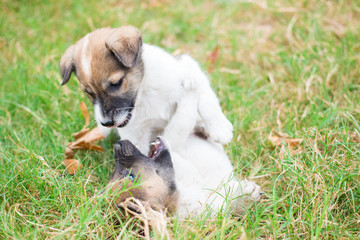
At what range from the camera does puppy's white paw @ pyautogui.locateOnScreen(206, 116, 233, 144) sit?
3.68 meters

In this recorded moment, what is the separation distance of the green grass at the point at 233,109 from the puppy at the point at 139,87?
0.49m

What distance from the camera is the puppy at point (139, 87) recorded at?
3.19m

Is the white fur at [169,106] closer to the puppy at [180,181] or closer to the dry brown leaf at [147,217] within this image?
the puppy at [180,181]

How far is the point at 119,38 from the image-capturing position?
3250mm

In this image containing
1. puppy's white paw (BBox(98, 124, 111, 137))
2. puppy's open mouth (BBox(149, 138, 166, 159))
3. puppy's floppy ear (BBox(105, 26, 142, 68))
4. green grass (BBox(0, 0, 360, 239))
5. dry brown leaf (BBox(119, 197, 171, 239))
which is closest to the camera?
dry brown leaf (BBox(119, 197, 171, 239))

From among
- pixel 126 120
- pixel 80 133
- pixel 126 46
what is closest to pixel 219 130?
pixel 126 120

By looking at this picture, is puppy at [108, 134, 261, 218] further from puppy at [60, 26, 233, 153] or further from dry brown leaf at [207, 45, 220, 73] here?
dry brown leaf at [207, 45, 220, 73]

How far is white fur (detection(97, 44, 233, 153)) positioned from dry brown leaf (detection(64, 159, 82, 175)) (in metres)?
0.50

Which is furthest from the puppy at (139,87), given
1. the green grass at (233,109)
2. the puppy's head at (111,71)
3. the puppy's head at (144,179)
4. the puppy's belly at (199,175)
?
the green grass at (233,109)

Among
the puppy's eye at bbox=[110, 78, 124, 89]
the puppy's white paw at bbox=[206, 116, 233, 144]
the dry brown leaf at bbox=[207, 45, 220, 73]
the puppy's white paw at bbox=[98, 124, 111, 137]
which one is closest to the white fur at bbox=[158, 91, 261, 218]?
the puppy's white paw at bbox=[206, 116, 233, 144]

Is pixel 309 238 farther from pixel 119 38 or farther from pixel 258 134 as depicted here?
pixel 119 38

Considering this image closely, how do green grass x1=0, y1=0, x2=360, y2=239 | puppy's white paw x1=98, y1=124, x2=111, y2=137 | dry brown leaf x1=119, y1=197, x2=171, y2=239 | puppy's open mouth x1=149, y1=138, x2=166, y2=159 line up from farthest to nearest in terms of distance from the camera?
1. puppy's white paw x1=98, y1=124, x2=111, y2=137
2. puppy's open mouth x1=149, y1=138, x2=166, y2=159
3. green grass x1=0, y1=0, x2=360, y2=239
4. dry brown leaf x1=119, y1=197, x2=171, y2=239

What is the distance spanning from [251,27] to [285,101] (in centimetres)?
180

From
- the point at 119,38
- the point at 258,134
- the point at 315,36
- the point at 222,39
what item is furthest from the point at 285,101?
the point at 119,38
